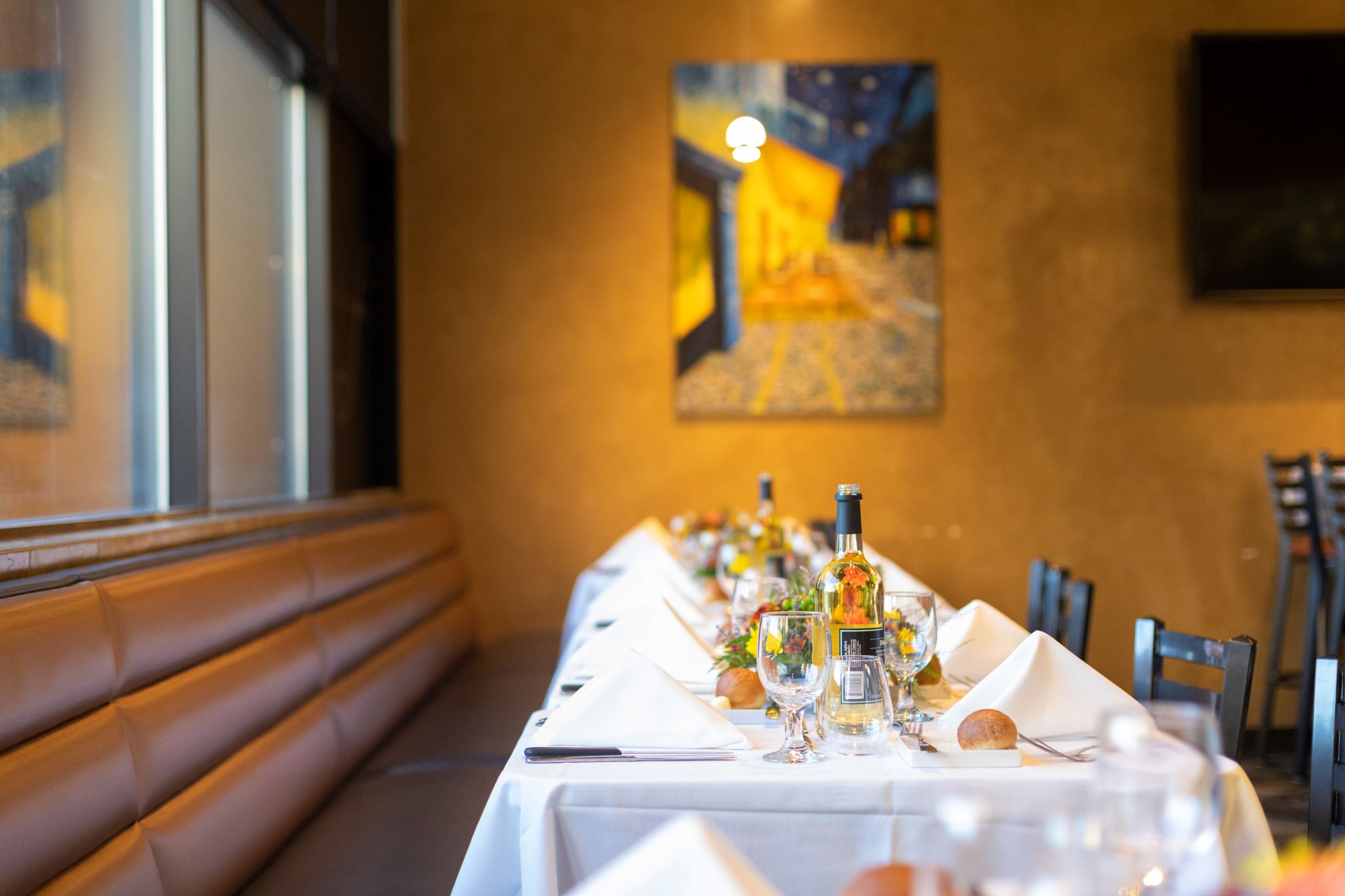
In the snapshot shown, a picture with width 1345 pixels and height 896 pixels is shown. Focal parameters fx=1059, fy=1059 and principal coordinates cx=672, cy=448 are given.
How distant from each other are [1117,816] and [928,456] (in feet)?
13.5

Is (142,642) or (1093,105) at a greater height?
(1093,105)

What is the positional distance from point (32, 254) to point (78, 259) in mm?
185

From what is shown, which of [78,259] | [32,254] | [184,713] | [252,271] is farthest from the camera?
[252,271]

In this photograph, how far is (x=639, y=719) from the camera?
1.39m

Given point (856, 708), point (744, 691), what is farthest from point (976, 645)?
point (856, 708)

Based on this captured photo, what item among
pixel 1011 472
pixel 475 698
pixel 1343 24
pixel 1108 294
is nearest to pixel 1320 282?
pixel 1108 294

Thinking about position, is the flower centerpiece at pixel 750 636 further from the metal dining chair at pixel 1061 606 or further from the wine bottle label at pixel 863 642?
the metal dining chair at pixel 1061 606

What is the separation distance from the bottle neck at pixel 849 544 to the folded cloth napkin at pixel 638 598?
768 millimetres

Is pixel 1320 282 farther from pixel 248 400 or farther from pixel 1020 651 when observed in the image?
pixel 248 400

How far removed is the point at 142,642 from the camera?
171 centimetres

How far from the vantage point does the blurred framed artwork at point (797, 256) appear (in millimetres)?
4688

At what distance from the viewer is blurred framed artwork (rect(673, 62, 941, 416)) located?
4688 mm

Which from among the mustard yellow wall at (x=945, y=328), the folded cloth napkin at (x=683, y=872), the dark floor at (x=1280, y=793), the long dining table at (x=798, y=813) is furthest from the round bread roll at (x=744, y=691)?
the mustard yellow wall at (x=945, y=328)

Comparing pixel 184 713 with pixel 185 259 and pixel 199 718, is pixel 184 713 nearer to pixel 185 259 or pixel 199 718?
pixel 199 718
